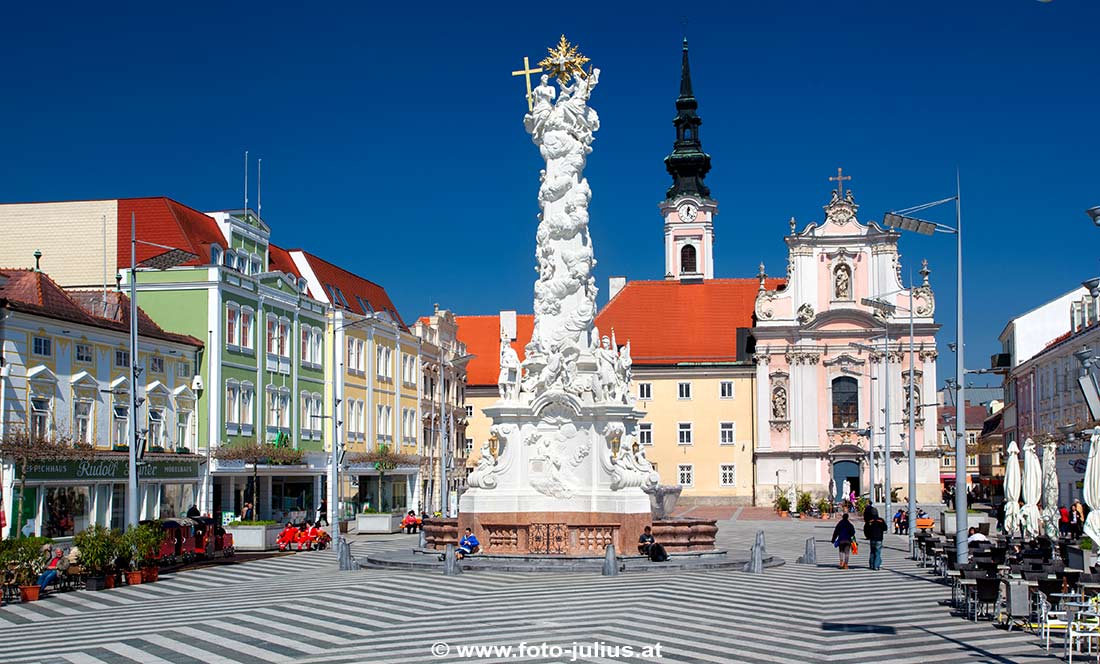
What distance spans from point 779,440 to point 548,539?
1882 inches

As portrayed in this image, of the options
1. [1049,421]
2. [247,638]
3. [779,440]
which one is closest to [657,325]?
[779,440]

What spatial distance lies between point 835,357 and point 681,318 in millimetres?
10785

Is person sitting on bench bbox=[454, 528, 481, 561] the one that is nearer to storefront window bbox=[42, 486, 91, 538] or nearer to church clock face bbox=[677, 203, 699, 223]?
storefront window bbox=[42, 486, 91, 538]

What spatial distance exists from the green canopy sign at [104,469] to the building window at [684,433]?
38.7 m

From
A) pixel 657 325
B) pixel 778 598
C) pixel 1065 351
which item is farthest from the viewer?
pixel 657 325

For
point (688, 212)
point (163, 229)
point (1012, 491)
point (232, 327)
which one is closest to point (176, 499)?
point (232, 327)

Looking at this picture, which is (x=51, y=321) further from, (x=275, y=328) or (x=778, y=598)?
(x=778, y=598)

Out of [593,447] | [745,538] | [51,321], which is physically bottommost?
[745,538]

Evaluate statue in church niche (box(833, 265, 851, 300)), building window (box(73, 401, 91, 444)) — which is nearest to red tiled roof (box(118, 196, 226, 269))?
building window (box(73, 401, 91, 444))

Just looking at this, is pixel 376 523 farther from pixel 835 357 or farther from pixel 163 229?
pixel 835 357

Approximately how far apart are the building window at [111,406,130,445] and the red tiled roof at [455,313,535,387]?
4096 cm

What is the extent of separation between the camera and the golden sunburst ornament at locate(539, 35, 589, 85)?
1367 inches

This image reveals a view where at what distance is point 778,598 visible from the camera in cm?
2336

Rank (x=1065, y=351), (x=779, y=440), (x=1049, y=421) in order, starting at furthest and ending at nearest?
(x=779, y=440) < (x=1049, y=421) < (x=1065, y=351)
